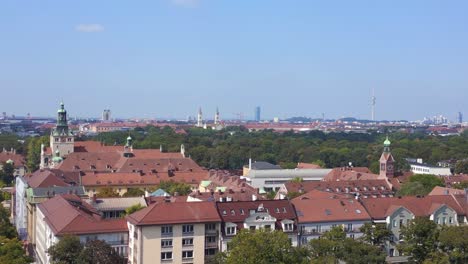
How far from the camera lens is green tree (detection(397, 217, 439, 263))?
58.4 m

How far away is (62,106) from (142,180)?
105ft

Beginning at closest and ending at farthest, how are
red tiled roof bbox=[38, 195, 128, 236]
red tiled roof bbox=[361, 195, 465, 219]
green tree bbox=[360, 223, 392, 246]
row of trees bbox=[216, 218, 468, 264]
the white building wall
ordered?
1. row of trees bbox=[216, 218, 468, 264]
2. red tiled roof bbox=[38, 195, 128, 236]
3. green tree bbox=[360, 223, 392, 246]
4. red tiled roof bbox=[361, 195, 465, 219]
5. the white building wall

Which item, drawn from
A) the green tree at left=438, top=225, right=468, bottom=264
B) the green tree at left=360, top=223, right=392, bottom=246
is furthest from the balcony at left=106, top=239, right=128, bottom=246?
the green tree at left=438, top=225, right=468, bottom=264

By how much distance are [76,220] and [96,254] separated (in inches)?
349

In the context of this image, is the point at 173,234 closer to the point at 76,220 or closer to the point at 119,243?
the point at 119,243

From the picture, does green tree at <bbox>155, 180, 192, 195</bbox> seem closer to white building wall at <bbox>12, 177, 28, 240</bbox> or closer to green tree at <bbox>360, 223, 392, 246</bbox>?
white building wall at <bbox>12, 177, 28, 240</bbox>

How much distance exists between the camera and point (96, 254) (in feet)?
169

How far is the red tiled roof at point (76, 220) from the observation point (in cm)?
5906

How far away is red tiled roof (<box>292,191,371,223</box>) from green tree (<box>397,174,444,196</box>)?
22.4 meters

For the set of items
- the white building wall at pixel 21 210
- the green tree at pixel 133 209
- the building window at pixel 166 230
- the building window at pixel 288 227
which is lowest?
the white building wall at pixel 21 210

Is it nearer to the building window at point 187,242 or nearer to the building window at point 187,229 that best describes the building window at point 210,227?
the building window at point 187,229

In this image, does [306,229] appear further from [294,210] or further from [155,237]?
[155,237]

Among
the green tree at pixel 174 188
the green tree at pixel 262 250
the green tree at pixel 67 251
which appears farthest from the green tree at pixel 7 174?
the green tree at pixel 262 250

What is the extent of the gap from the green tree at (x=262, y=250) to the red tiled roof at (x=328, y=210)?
49.2 ft
